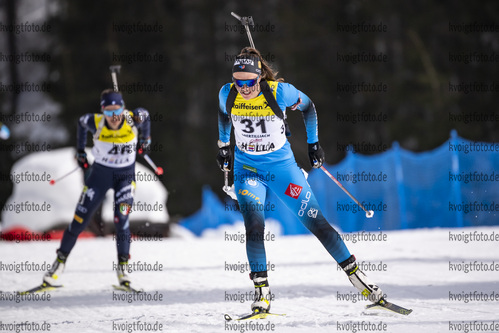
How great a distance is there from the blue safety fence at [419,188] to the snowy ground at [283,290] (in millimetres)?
949

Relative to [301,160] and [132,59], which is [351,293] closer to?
[301,160]

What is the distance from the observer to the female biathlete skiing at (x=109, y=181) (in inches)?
278

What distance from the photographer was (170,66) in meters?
34.4

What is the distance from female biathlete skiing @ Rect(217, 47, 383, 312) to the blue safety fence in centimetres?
445

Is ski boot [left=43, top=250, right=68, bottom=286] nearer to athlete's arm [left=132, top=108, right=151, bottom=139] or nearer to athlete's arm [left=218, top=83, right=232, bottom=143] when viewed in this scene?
athlete's arm [left=132, top=108, right=151, bottom=139]

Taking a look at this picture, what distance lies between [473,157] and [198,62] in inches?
1009

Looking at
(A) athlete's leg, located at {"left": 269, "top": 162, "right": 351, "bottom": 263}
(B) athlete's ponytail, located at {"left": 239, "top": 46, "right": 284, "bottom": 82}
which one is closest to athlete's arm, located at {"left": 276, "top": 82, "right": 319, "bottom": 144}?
(B) athlete's ponytail, located at {"left": 239, "top": 46, "right": 284, "bottom": 82}

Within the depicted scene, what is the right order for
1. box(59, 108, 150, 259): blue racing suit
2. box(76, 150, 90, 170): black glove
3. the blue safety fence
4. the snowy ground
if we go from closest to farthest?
1. the snowy ground
2. box(59, 108, 150, 259): blue racing suit
3. box(76, 150, 90, 170): black glove
4. the blue safety fence

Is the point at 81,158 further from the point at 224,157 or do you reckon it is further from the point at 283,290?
the point at 283,290

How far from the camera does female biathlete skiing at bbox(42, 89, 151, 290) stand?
7.05 metres

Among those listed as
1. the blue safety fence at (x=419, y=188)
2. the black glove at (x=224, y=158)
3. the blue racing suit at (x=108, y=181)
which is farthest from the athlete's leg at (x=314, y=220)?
the blue safety fence at (x=419, y=188)

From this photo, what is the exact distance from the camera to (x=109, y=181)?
714cm

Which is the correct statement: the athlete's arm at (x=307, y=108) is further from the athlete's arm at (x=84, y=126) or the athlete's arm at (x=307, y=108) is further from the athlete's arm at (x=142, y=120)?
the athlete's arm at (x=84, y=126)

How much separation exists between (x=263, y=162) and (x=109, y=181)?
8.41ft
